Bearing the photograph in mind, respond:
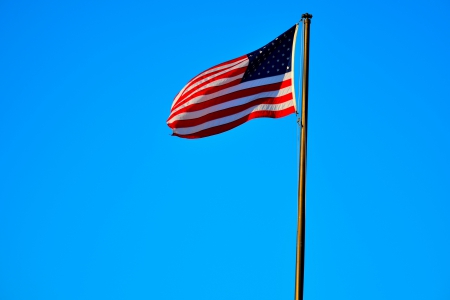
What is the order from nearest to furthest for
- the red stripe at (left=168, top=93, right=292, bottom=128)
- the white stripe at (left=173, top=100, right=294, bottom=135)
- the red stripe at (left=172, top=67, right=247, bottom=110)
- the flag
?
the white stripe at (left=173, top=100, right=294, bottom=135)
the red stripe at (left=168, top=93, right=292, bottom=128)
the flag
the red stripe at (left=172, top=67, right=247, bottom=110)

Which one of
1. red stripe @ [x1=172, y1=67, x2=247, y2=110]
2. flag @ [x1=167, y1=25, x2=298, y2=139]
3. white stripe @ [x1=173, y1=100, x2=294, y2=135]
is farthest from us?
red stripe @ [x1=172, y1=67, x2=247, y2=110]

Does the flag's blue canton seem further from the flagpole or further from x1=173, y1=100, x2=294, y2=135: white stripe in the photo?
the flagpole

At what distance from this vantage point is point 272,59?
18781 millimetres

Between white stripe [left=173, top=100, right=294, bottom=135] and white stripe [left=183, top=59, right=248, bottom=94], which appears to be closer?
white stripe [left=173, top=100, right=294, bottom=135]

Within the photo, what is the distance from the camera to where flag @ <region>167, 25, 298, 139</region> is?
18.1 metres

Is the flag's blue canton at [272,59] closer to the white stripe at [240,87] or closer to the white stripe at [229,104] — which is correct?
the white stripe at [240,87]

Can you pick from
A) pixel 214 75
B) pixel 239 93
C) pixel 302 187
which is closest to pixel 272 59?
pixel 239 93

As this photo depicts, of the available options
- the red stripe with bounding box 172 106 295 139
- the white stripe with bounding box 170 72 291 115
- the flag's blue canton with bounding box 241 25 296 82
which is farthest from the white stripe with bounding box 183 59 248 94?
the red stripe with bounding box 172 106 295 139

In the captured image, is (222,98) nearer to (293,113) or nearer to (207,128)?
(207,128)

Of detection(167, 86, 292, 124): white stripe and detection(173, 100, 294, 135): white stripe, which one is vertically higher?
detection(167, 86, 292, 124): white stripe

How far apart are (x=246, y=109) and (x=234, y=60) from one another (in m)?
1.90

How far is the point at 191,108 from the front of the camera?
65.6 feet

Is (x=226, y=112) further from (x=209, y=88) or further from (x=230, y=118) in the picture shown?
(x=209, y=88)

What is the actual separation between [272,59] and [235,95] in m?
1.33
